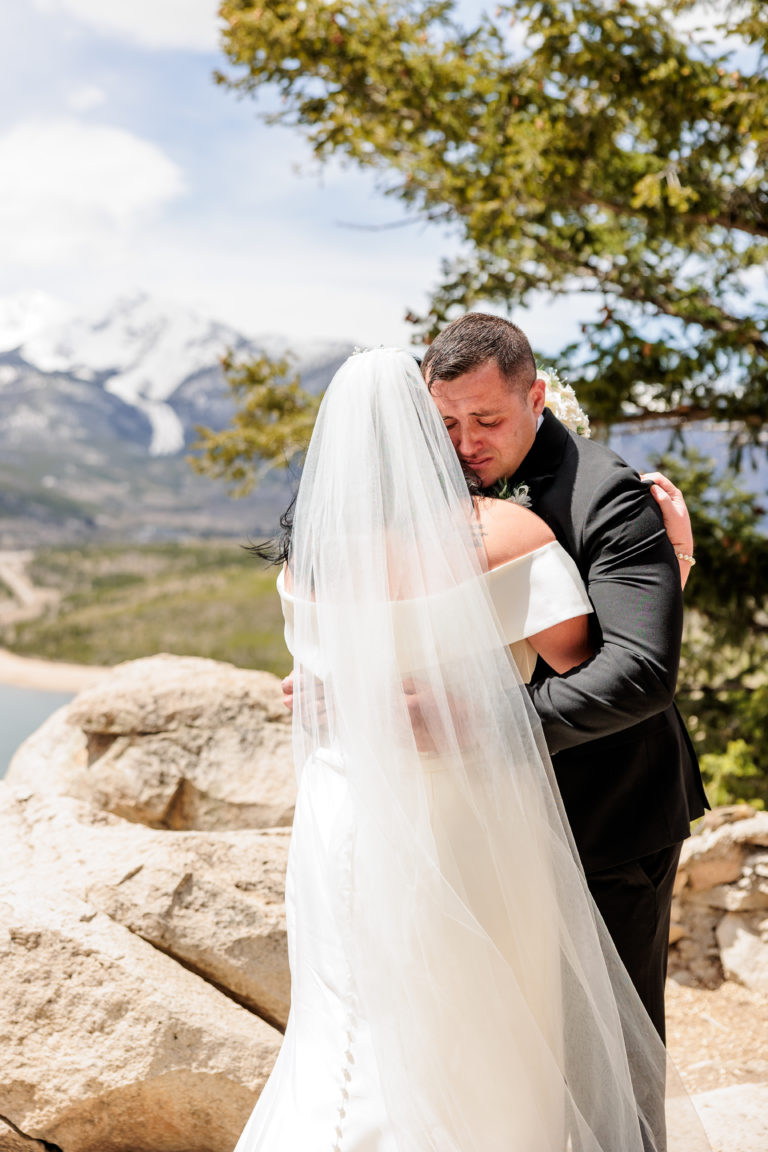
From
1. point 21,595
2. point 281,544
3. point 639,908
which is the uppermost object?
point 281,544

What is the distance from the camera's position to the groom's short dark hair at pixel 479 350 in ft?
7.52

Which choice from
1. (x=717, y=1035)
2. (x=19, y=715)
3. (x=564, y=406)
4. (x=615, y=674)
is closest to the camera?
(x=615, y=674)

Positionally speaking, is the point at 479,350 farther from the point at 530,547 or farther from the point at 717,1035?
the point at 717,1035

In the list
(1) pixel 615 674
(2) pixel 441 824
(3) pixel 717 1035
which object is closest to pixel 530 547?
(1) pixel 615 674

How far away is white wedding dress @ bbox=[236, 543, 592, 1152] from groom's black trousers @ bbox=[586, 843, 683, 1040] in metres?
0.39

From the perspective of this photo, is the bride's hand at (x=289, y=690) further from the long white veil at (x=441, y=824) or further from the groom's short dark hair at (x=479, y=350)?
the groom's short dark hair at (x=479, y=350)

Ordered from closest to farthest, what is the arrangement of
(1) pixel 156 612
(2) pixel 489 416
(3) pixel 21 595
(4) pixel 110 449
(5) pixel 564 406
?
(2) pixel 489 416 → (5) pixel 564 406 → (1) pixel 156 612 → (3) pixel 21 595 → (4) pixel 110 449

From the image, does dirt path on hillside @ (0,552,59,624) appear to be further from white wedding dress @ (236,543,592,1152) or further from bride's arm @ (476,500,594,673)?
bride's arm @ (476,500,594,673)

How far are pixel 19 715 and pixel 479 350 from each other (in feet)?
27.5

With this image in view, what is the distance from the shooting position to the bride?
6.91ft

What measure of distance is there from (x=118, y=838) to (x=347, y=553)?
2.22 meters

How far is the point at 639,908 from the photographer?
2.58 metres

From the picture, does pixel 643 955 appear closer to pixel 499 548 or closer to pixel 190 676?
pixel 499 548

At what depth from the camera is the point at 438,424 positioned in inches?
87.4
